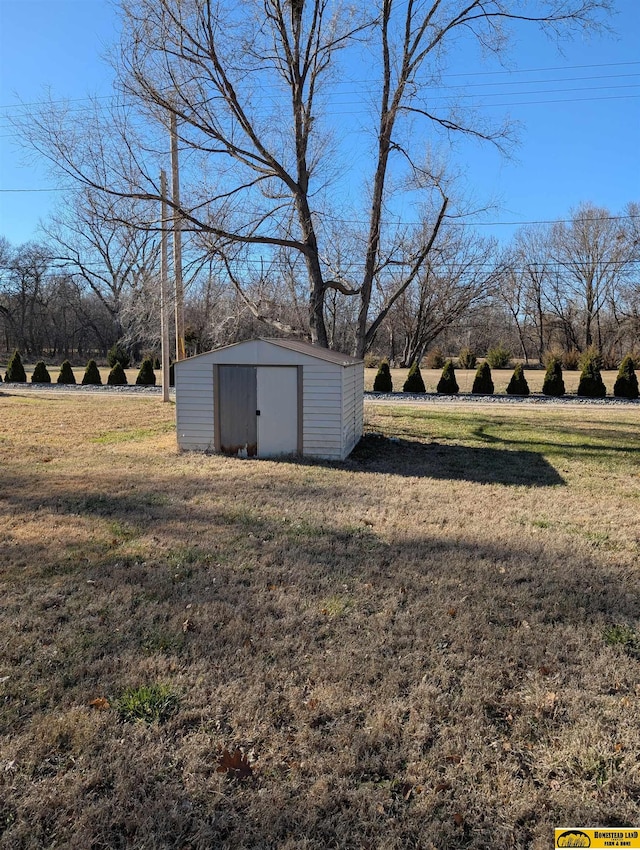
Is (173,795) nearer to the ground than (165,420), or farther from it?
nearer to the ground

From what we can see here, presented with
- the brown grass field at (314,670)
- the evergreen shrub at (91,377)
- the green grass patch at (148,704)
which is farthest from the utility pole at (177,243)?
the evergreen shrub at (91,377)

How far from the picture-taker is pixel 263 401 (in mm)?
8117

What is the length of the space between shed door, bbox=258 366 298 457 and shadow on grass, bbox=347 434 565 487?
103 centimetres

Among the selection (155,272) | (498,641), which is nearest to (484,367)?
(155,272)

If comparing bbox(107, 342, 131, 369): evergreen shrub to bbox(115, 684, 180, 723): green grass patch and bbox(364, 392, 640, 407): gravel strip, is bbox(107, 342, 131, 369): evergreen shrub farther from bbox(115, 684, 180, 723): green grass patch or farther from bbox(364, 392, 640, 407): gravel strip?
bbox(115, 684, 180, 723): green grass patch

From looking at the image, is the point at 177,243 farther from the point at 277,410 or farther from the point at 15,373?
the point at 15,373

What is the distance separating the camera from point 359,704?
2.42 meters

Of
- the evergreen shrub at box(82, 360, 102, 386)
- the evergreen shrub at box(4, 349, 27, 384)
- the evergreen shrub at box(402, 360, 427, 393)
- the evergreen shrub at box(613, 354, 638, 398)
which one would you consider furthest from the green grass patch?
the evergreen shrub at box(4, 349, 27, 384)

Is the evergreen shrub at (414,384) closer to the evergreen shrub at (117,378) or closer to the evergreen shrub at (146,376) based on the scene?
the evergreen shrub at (146,376)

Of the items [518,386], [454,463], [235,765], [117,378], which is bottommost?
[235,765]

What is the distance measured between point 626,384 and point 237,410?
15.8m

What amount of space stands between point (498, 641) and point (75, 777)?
6.93 ft

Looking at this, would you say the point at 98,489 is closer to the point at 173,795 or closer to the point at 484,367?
the point at 173,795

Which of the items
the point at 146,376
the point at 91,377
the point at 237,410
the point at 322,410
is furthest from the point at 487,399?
the point at 91,377
